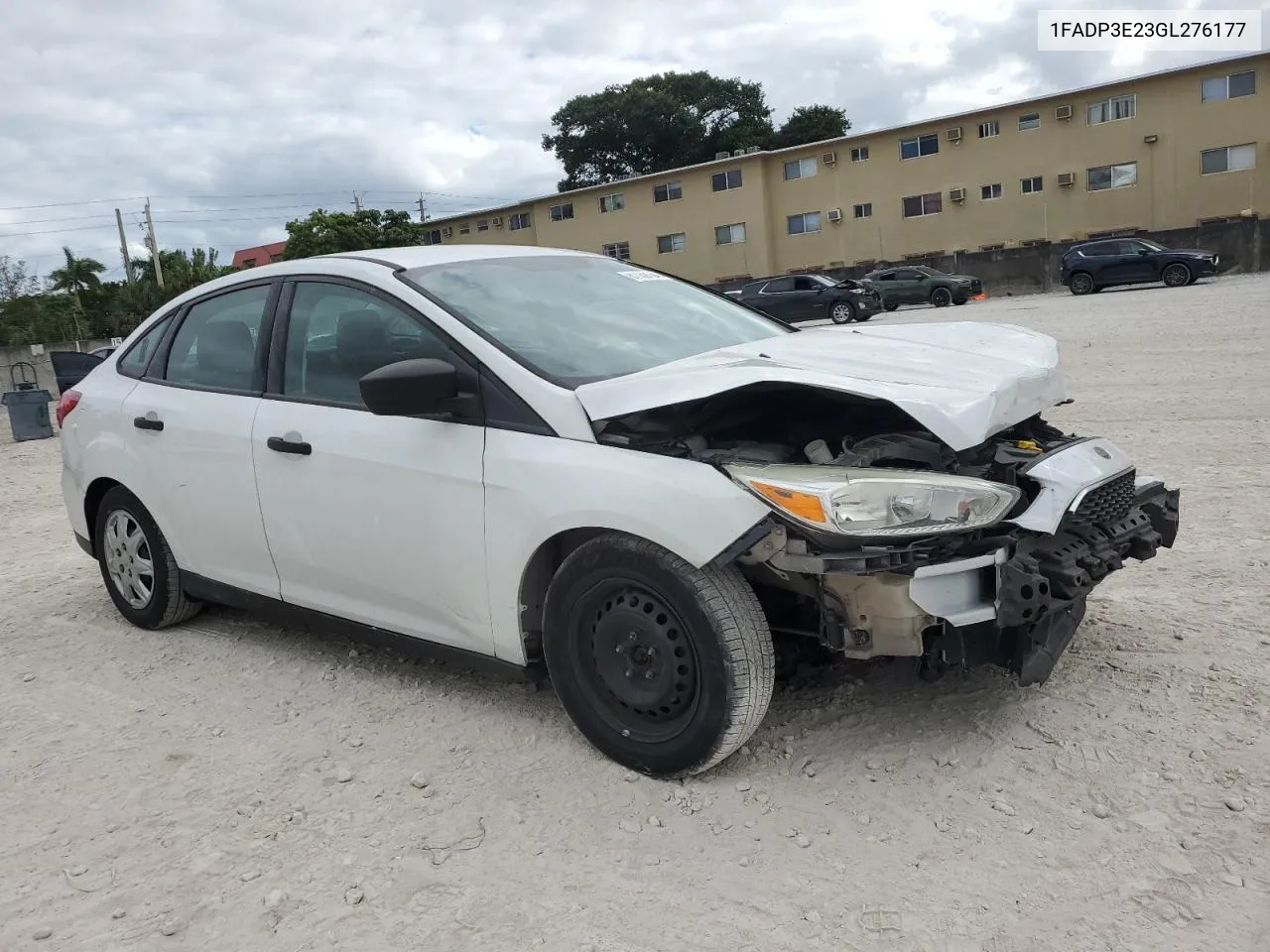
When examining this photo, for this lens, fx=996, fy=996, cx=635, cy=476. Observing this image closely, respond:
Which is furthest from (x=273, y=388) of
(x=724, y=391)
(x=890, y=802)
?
(x=890, y=802)

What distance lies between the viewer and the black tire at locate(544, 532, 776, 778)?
9.12ft

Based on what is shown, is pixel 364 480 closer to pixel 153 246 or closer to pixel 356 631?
pixel 356 631

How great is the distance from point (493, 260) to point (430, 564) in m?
1.29

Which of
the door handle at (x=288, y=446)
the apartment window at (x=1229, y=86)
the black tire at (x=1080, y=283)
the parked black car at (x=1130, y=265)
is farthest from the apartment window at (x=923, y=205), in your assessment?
the door handle at (x=288, y=446)

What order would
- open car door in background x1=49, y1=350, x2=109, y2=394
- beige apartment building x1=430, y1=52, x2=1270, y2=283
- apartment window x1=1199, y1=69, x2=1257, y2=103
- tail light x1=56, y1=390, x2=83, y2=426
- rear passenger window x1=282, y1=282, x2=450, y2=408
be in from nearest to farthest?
rear passenger window x1=282, y1=282, x2=450, y2=408, tail light x1=56, y1=390, x2=83, y2=426, open car door in background x1=49, y1=350, x2=109, y2=394, apartment window x1=1199, y1=69, x2=1257, y2=103, beige apartment building x1=430, y1=52, x2=1270, y2=283

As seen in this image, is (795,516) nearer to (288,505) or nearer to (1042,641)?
(1042,641)

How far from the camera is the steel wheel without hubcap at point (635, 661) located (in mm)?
2877

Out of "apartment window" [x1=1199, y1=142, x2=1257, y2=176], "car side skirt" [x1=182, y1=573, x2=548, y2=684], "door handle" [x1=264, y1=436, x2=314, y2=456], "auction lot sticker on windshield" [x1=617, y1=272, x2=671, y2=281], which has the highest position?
"apartment window" [x1=1199, y1=142, x2=1257, y2=176]

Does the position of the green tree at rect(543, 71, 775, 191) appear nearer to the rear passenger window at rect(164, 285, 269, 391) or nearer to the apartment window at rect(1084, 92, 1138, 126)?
the apartment window at rect(1084, 92, 1138, 126)

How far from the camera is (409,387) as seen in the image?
117 inches

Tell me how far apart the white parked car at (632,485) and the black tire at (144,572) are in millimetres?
406

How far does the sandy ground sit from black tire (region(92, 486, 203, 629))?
0.27m

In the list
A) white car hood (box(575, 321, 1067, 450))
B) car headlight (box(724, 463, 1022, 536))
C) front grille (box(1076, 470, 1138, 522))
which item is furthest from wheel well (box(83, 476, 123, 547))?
front grille (box(1076, 470, 1138, 522))

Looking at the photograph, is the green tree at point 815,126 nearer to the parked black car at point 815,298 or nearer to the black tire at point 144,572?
the parked black car at point 815,298
